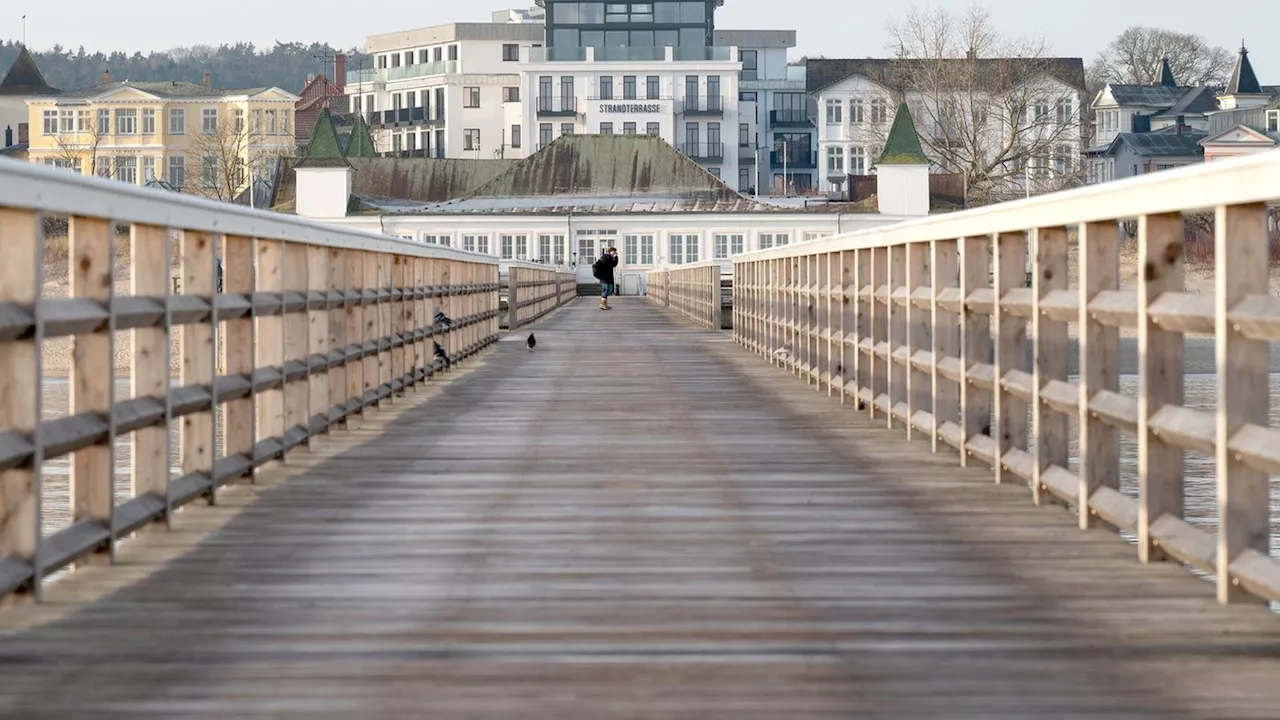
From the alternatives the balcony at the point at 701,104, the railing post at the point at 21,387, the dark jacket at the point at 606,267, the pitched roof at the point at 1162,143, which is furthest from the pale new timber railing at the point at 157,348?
the pitched roof at the point at 1162,143

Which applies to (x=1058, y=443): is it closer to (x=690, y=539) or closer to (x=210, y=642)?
(x=690, y=539)

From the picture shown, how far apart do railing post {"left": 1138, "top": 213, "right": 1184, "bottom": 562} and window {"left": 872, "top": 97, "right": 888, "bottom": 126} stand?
10639 cm

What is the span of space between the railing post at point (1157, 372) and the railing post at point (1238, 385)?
0.66m

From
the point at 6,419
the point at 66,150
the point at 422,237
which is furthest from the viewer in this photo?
the point at 66,150

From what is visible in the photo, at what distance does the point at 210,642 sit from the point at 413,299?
1174cm

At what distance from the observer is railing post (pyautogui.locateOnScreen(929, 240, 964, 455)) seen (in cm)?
1091

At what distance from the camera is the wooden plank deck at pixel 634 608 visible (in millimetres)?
4828

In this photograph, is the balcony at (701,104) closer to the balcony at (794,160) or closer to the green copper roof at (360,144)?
Result: the green copper roof at (360,144)

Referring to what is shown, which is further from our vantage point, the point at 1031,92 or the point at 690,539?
the point at 1031,92

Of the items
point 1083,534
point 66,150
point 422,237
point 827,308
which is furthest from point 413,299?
point 66,150

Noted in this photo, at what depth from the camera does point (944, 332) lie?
11.0 metres

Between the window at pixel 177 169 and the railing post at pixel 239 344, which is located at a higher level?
the window at pixel 177 169

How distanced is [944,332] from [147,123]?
13352 centimetres

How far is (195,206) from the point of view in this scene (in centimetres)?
804
